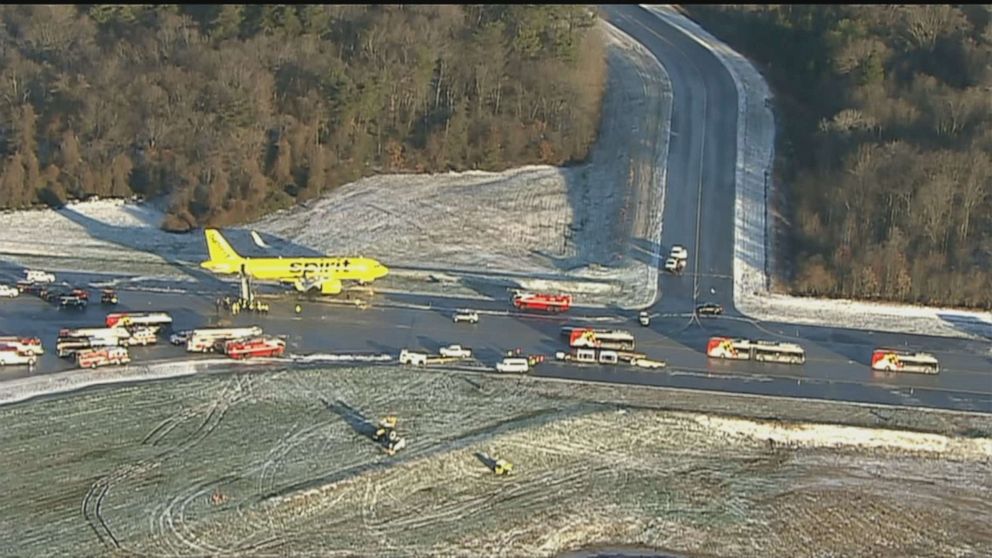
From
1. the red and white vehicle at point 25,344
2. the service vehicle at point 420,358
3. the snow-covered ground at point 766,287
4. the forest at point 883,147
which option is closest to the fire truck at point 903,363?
the snow-covered ground at point 766,287

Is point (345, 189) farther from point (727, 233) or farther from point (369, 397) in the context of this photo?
point (369, 397)

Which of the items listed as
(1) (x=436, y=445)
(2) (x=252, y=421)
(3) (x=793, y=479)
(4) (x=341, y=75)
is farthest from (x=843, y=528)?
(4) (x=341, y=75)

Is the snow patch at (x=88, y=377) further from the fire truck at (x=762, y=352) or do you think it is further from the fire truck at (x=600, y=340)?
the fire truck at (x=762, y=352)

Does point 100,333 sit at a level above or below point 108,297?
below

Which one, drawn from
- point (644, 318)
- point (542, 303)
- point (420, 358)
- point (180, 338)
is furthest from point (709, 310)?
point (180, 338)

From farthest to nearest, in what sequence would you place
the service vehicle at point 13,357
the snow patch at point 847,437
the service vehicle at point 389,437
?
the service vehicle at point 13,357, the snow patch at point 847,437, the service vehicle at point 389,437

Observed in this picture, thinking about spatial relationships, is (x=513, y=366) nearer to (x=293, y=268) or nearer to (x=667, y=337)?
(x=667, y=337)
